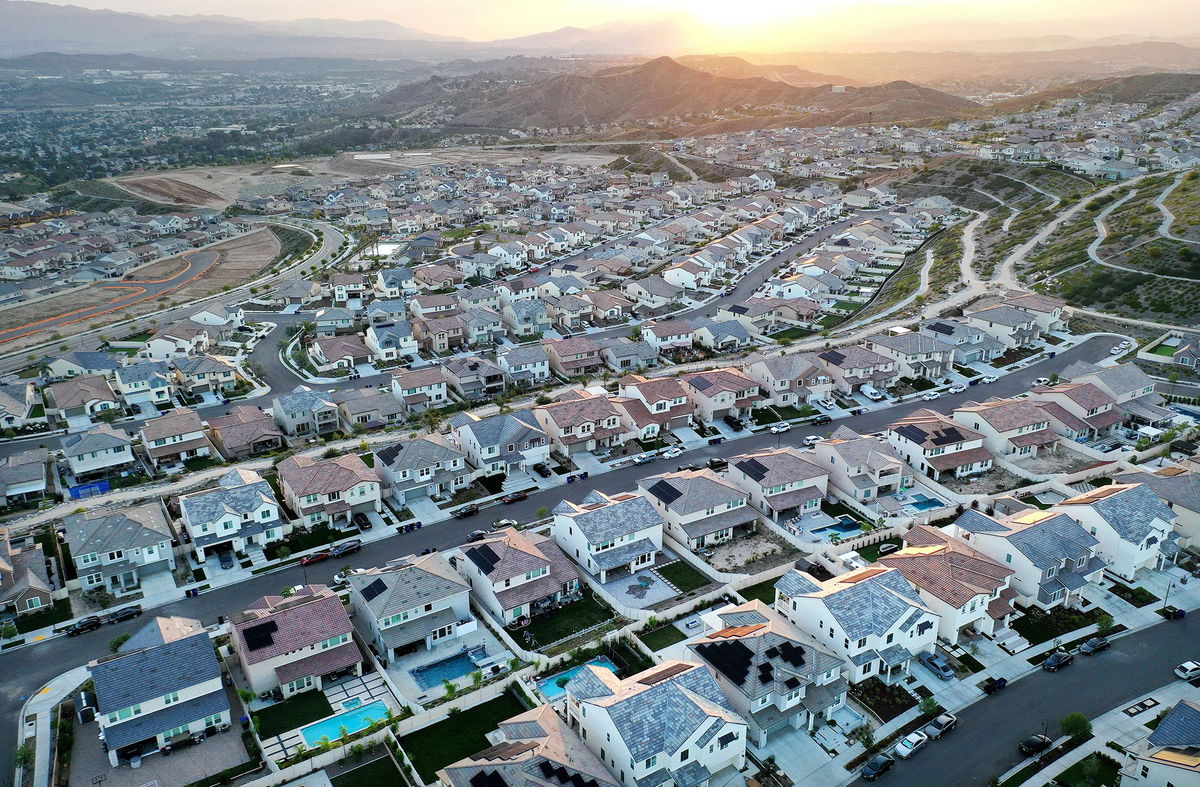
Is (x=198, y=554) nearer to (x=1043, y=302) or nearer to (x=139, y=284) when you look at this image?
(x=1043, y=302)

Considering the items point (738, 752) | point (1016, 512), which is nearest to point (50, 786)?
point (738, 752)

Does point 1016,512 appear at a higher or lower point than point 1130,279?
lower

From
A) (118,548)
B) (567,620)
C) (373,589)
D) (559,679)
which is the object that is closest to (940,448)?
(567,620)

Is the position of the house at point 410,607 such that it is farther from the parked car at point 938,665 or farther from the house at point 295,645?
the parked car at point 938,665

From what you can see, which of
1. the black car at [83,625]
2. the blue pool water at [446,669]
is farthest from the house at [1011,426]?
the black car at [83,625]

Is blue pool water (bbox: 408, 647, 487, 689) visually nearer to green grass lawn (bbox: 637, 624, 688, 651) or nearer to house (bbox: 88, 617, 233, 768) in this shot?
green grass lawn (bbox: 637, 624, 688, 651)
